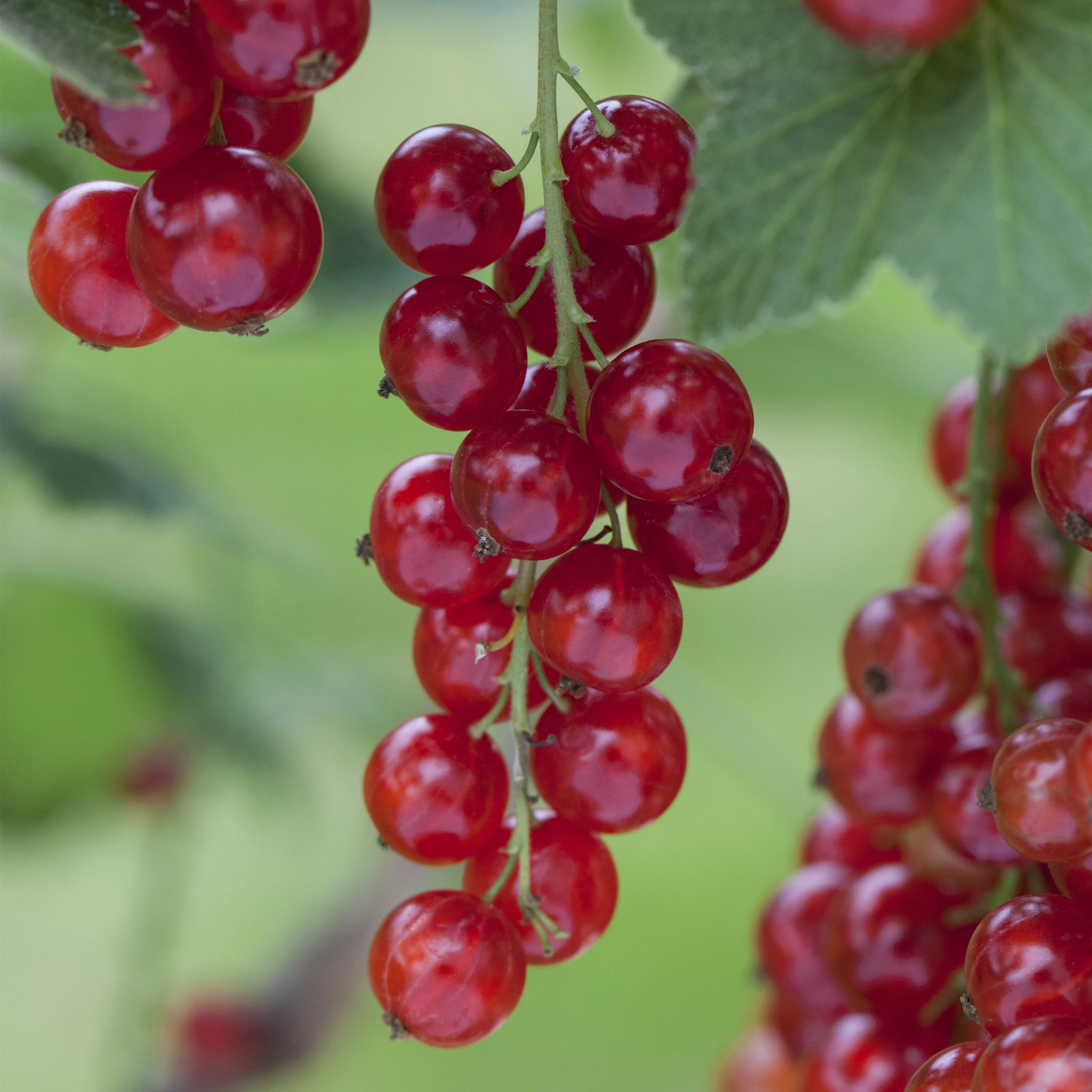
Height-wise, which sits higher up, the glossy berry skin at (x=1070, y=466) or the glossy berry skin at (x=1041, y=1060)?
the glossy berry skin at (x=1070, y=466)

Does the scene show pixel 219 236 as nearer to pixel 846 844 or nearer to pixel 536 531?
pixel 536 531

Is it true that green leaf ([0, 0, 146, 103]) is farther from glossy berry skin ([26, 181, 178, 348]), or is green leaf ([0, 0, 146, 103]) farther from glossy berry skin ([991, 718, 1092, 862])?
glossy berry skin ([991, 718, 1092, 862])

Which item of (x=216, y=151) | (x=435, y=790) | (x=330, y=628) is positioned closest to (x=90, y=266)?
(x=216, y=151)

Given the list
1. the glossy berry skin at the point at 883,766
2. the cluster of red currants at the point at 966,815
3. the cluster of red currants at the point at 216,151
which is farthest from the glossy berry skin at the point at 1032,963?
the cluster of red currants at the point at 216,151

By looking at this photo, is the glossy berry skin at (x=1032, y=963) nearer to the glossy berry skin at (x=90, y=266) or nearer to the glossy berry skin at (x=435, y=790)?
the glossy berry skin at (x=435, y=790)

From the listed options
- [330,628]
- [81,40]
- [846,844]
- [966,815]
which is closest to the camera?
[81,40]

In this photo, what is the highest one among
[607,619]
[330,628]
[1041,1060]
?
[330,628]

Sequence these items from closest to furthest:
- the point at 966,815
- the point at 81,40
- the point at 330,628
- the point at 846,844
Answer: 1. the point at 81,40
2. the point at 966,815
3. the point at 846,844
4. the point at 330,628

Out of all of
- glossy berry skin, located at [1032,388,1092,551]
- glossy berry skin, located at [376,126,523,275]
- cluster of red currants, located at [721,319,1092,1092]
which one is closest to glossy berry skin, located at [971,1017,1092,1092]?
cluster of red currants, located at [721,319,1092,1092]
